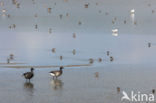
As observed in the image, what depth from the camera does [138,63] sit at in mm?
58812

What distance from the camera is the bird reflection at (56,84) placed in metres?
44.4

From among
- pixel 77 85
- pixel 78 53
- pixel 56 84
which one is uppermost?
pixel 78 53

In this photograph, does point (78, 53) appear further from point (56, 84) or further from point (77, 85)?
point (56, 84)

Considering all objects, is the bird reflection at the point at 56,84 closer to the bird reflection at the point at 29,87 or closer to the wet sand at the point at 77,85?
the wet sand at the point at 77,85

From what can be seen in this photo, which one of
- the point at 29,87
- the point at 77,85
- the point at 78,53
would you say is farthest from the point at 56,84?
the point at 78,53

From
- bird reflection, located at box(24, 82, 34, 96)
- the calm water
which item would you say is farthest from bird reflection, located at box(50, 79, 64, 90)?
bird reflection, located at box(24, 82, 34, 96)

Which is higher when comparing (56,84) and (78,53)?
(78,53)

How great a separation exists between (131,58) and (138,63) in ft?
12.9

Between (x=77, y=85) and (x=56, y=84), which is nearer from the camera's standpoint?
(x=56, y=84)

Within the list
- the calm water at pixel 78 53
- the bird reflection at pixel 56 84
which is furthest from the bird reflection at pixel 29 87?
the bird reflection at pixel 56 84

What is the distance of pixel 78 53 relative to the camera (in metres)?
64.5

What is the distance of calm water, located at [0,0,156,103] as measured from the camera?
4281 centimetres

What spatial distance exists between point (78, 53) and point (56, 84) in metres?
19.3

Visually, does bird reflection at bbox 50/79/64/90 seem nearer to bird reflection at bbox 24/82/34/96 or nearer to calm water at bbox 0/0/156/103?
calm water at bbox 0/0/156/103
